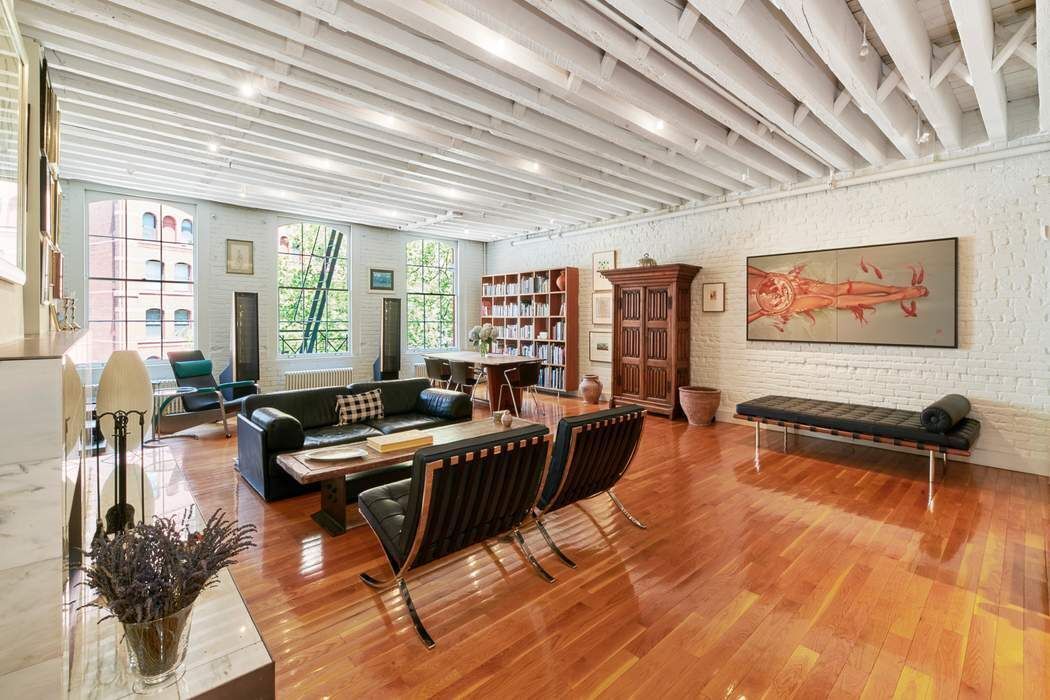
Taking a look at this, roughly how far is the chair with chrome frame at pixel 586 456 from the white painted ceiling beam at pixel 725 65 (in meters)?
2.09

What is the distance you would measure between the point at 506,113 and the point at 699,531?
3.36 metres

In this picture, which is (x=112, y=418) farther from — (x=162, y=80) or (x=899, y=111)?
(x=899, y=111)

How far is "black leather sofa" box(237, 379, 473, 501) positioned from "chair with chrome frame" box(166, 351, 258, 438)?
1376 mm

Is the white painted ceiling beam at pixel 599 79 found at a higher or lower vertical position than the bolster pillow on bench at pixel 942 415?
higher

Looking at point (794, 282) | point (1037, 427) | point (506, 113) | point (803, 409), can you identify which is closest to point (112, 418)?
point (506, 113)

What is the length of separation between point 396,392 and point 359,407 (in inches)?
18.3

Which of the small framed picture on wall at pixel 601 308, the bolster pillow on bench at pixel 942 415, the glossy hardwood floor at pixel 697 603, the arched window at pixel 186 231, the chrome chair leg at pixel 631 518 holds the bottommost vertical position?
the glossy hardwood floor at pixel 697 603

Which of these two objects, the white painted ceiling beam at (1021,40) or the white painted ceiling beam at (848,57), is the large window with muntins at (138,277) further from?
the white painted ceiling beam at (1021,40)

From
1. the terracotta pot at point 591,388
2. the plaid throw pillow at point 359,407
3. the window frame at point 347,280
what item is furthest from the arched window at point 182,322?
the terracotta pot at point 591,388

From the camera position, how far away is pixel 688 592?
7.95 feet

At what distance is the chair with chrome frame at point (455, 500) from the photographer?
2035 millimetres

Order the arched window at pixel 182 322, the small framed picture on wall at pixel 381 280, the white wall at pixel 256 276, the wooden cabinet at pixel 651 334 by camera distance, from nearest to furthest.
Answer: the white wall at pixel 256 276
the wooden cabinet at pixel 651 334
the arched window at pixel 182 322
the small framed picture on wall at pixel 381 280

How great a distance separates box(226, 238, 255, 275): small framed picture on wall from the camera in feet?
23.0

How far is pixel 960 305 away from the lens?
15.0 ft
